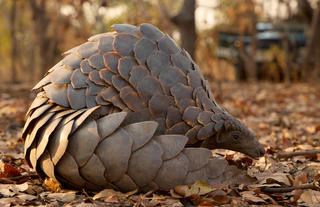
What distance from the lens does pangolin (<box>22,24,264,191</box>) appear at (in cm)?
190

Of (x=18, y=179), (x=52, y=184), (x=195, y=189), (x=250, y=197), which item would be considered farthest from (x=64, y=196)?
(x=250, y=197)

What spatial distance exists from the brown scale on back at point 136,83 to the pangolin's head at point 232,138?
0.07 meters

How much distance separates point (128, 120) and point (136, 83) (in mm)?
188

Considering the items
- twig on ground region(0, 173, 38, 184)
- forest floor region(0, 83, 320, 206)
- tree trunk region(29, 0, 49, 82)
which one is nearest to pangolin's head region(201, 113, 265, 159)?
forest floor region(0, 83, 320, 206)

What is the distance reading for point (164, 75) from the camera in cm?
212

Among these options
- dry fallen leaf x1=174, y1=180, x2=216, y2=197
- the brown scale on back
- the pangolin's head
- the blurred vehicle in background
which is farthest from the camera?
the blurred vehicle in background

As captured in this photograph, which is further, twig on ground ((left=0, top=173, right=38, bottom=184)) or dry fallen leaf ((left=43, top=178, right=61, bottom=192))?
twig on ground ((left=0, top=173, right=38, bottom=184))

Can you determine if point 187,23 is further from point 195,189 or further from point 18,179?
point 195,189

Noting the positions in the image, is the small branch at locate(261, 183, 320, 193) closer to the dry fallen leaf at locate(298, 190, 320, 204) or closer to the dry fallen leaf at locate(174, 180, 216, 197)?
the dry fallen leaf at locate(298, 190, 320, 204)

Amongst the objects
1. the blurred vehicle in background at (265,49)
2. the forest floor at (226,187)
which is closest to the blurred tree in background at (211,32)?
the blurred vehicle in background at (265,49)

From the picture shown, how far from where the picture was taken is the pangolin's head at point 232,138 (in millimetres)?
2150

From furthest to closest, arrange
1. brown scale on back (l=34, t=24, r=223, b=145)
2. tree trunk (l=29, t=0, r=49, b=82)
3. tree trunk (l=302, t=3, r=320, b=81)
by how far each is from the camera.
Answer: tree trunk (l=302, t=3, r=320, b=81) → tree trunk (l=29, t=0, r=49, b=82) → brown scale on back (l=34, t=24, r=223, b=145)

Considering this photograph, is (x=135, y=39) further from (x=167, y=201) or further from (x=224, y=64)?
(x=224, y=64)

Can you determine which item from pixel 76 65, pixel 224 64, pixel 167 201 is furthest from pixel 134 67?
pixel 224 64
